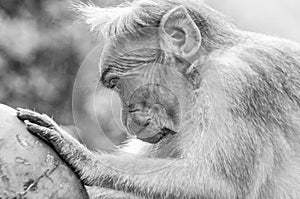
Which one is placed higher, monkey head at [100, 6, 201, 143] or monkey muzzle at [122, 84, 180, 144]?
monkey head at [100, 6, 201, 143]

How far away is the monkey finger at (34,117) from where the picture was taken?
13.4 ft

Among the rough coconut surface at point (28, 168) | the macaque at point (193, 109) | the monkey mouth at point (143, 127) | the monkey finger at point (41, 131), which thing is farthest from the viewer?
the monkey mouth at point (143, 127)

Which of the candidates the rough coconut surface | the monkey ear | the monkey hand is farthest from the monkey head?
the rough coconut surface

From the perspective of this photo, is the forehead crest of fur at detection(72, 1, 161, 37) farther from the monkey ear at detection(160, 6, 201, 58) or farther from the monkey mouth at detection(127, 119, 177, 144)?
the monkey mouth at detection(127, 119, 177, 144)

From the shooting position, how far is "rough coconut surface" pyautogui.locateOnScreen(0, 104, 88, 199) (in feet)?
12.5

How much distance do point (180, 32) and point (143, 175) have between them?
1.07 meters

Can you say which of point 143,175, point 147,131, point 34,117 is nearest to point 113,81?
point 147,131

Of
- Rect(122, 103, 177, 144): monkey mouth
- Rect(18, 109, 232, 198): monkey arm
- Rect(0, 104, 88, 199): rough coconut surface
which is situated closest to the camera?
Rect(0, 104, 88, 199): rough coconut surface

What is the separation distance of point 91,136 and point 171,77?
70 cm

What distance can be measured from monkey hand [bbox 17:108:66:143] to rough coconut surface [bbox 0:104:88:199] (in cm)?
Answer: 4

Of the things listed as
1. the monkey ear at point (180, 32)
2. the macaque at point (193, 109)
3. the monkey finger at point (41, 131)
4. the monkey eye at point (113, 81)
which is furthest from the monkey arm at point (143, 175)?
the monkey ear at point (180, 32)

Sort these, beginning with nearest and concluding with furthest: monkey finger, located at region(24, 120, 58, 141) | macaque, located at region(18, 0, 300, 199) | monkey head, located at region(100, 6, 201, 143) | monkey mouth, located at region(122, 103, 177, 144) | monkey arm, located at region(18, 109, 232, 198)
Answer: monkey finger, located at region(24, 120, 58, 141) → monkey arm, located at region(18, 109, 232, 198) → macaque, located at region(18, 0, 300, 199) → monkey mouth, located at region(122, 103, 177, 144) → monkey head, located at region(100, 6, 201, 143)

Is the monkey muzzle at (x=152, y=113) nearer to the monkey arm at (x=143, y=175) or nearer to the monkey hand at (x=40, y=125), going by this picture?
the monkey arm at (x=143, y=175)

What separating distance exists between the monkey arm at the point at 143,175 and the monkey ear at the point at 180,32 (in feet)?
2.75
